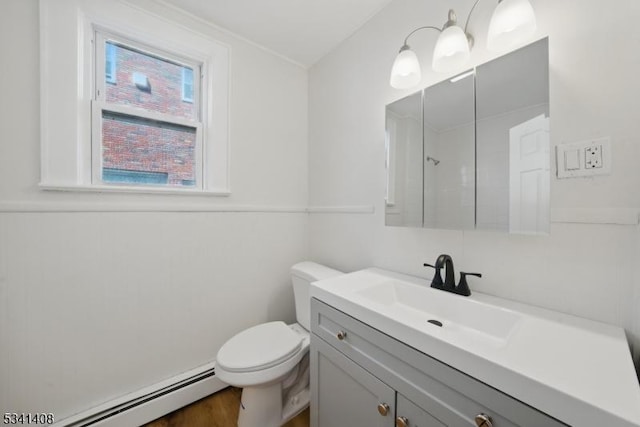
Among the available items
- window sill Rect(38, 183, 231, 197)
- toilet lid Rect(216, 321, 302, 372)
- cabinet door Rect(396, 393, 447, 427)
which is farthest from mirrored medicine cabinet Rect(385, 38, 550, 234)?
window sill Rect(38, 183, 231, 197)

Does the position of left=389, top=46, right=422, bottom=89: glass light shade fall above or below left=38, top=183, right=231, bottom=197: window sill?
above

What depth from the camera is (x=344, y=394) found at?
0.93 meters

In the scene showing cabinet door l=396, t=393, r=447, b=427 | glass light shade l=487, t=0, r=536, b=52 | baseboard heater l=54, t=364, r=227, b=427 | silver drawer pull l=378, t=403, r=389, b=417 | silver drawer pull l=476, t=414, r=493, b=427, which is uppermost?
glass light shade l=487, t=0, r=536, b=52

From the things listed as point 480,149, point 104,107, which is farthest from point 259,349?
point 104,107

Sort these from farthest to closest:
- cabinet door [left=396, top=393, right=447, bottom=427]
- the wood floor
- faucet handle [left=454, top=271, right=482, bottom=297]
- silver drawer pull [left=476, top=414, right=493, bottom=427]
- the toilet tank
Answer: the toilet tank < the wood floor < faucet handle [left=454, top=271, right=482, bottom=297] < cabinet door [left=396, top=393, right=447, bottom=427] < silver drawer pull [left=476, top=414, right=493, bottom=427]

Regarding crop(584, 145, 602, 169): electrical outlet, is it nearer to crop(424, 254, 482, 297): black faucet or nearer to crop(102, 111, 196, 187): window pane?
crop(424, 254, 482, 297): black faucet

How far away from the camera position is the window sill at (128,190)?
1110mm

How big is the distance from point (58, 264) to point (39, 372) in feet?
1.62

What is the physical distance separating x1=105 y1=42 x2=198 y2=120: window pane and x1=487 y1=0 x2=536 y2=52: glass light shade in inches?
63.2

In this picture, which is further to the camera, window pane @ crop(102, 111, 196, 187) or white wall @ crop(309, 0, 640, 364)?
window pane @ crop(102, 111, 196, 187)

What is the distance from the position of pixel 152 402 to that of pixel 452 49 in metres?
2.26

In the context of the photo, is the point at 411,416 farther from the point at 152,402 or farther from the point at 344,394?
the point at 152,402

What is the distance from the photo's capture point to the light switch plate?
74 centimetres

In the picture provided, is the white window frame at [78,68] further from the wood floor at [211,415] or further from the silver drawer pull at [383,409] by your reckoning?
the silver drawer pull at [383,409]
